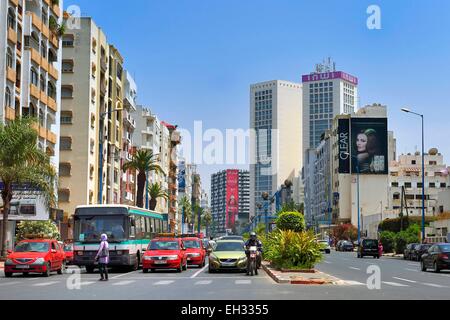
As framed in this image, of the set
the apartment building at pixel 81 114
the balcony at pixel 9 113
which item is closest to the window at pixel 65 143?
the apartment building at pixel 81 114

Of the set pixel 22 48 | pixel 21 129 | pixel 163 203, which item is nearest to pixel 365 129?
pixel 163 203

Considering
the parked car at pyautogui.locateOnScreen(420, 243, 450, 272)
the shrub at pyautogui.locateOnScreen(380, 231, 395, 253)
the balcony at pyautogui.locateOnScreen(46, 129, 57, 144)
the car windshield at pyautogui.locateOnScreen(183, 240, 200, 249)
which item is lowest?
the shrub at pyautogui.locateOnScreen(380, 231, 395, 253)

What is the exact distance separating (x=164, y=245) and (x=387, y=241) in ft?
179

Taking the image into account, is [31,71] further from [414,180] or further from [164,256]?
[414,180]

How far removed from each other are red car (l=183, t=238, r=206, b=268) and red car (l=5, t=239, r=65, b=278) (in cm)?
851

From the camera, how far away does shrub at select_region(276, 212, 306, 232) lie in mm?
42469

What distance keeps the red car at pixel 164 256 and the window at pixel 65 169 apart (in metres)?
41.5

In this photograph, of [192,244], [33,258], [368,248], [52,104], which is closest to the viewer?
[33,258]

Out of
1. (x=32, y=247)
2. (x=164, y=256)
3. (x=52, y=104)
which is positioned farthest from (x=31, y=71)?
(x=164, y=256)

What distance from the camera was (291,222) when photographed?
4250cm

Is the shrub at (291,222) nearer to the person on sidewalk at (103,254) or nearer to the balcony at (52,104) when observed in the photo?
the person on sidewalk at (103,254)

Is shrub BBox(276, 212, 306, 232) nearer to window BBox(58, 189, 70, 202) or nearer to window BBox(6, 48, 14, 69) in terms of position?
window BBox(6, 48, 14, 69)

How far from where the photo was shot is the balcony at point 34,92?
5526cm

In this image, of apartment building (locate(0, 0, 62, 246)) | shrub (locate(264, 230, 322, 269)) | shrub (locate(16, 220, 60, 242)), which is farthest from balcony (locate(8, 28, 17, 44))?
shrub (locate(264, 230, 322, 269))
